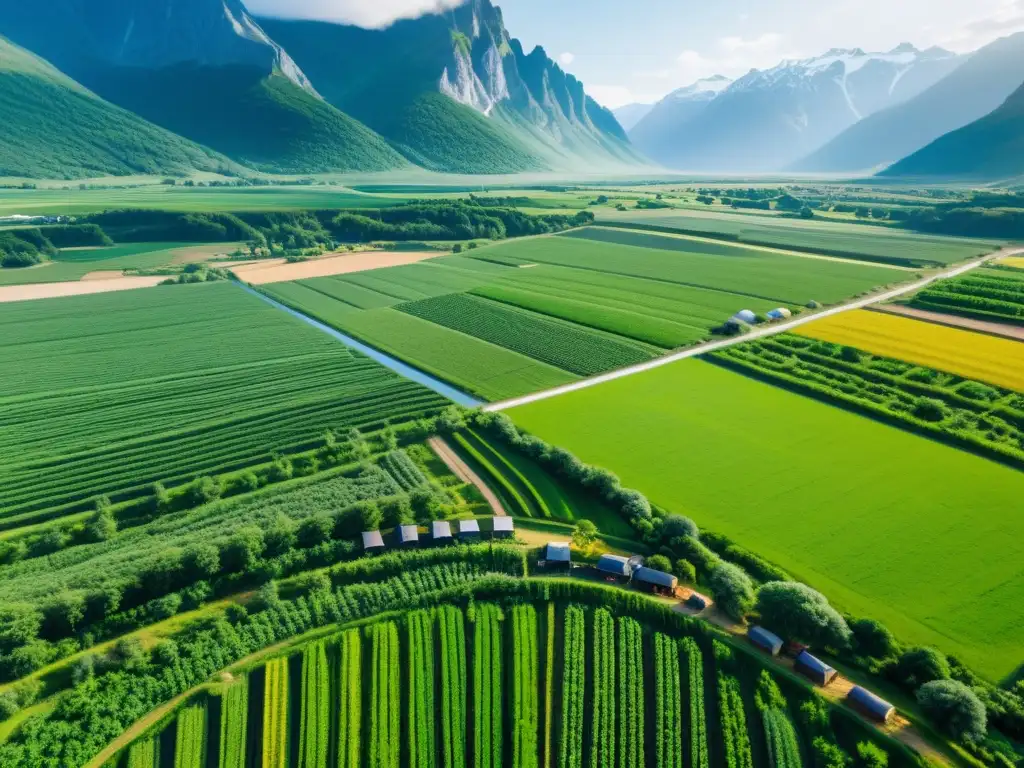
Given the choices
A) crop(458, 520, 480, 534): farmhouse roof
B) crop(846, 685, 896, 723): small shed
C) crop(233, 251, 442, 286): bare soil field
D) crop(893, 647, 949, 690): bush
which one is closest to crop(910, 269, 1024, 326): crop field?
crop(893, 647, 949, 690): bush

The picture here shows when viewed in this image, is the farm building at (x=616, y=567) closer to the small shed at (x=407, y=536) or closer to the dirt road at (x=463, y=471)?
the dirt road at (x=463, y=471)

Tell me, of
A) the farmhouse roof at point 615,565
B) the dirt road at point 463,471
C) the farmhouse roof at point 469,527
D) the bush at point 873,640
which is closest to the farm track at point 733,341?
the dirt road at point 463,471

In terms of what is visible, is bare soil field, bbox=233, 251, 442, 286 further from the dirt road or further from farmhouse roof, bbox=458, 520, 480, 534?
farmhouse roof, bbox=458, 520, 480, 534

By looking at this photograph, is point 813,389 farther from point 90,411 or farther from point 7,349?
point 7,349

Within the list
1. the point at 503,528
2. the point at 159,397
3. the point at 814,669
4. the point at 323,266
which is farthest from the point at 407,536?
the point at 323,266

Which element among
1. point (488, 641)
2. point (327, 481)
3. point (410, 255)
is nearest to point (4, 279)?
point (410, 255)

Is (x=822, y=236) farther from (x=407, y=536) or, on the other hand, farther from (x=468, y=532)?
(x=407, y=536)
